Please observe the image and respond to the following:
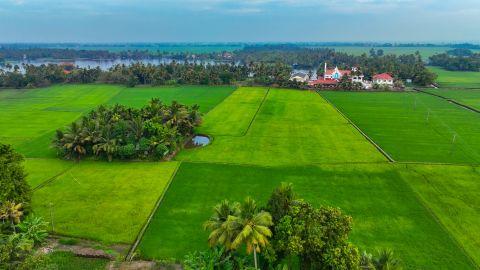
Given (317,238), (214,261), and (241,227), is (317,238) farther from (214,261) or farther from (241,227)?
(214,261)

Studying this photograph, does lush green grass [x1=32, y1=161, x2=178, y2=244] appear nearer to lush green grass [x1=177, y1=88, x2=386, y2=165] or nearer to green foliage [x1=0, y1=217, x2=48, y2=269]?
green foliage [x1=0, y1=217, x2=48, y2=269]

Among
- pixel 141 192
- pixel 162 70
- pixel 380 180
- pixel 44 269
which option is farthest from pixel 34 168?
pixel 162 70

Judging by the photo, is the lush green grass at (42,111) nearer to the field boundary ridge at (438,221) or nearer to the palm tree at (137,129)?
the palm tree at (137,129)

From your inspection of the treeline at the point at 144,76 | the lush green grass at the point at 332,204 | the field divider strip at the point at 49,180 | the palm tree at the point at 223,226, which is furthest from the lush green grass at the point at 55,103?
the palm tree at the point at 223,226

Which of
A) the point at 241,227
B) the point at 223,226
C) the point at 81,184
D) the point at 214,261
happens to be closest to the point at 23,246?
the point at 214,261

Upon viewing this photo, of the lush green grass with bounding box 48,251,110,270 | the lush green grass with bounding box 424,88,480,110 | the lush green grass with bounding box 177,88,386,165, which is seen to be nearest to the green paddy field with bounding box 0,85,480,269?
the lush green grass with bounding box 177,88,386,165

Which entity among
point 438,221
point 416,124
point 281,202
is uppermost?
point 281,202
